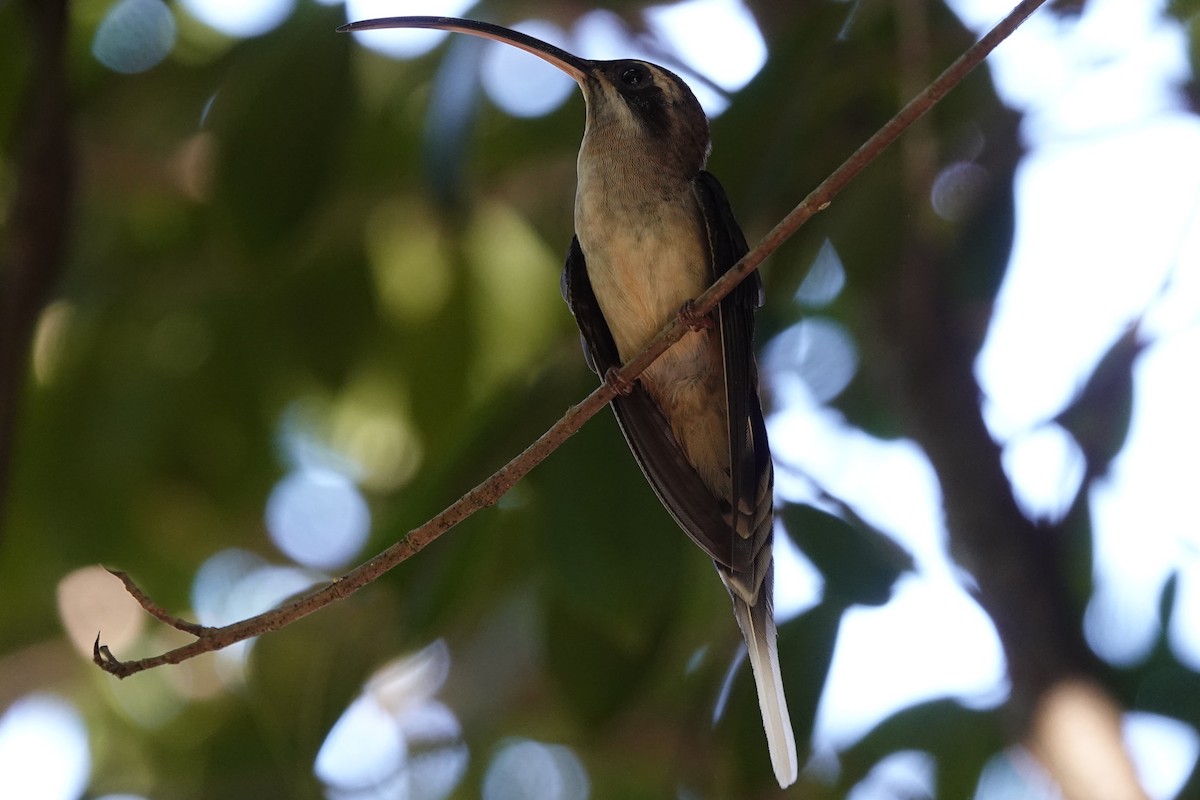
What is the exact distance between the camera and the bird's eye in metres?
3.68

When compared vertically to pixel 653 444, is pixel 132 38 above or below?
above

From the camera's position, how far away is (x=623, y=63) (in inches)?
146

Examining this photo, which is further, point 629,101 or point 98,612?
point 98,612

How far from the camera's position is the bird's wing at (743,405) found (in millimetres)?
3094

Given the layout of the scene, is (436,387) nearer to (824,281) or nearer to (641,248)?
(824,281)

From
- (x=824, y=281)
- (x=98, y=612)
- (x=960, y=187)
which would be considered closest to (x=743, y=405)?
(x=824, y=281)

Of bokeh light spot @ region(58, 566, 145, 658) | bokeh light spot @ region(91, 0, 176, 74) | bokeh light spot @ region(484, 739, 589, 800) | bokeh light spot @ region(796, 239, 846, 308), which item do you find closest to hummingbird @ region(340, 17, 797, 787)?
bokeh light spot @ region(796, 239, 846, 308)

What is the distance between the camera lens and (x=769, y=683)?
3070 millimetres

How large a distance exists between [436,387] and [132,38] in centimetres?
173

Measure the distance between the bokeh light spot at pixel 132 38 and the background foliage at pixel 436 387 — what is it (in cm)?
6

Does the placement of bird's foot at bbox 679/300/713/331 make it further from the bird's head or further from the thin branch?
the bird's head

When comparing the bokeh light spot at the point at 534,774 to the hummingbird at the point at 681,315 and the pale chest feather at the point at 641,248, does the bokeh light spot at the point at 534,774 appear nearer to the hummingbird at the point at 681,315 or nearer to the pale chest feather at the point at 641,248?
the hummingbird at the point at 681,315

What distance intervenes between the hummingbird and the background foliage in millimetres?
128

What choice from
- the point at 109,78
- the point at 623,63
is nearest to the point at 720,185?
the point at 623,63
